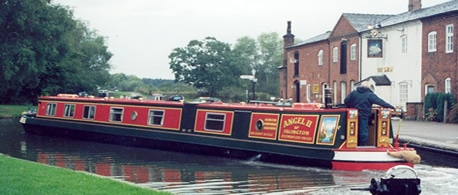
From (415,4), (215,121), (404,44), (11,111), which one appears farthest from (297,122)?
(11,111)

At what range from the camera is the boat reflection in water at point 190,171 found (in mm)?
11516

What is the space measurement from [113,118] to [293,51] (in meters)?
25.7

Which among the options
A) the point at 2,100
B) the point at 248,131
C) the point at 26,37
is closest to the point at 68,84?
the point at 2,100

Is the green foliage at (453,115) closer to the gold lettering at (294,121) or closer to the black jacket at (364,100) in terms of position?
the gold lettering at (294,121)

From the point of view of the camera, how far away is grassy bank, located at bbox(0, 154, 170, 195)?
8.39 m

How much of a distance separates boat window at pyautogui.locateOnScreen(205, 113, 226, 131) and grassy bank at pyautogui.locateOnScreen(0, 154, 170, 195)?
6.88m

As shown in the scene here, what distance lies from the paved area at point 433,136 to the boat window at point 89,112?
9.85 meters

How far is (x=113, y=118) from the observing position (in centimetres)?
2075

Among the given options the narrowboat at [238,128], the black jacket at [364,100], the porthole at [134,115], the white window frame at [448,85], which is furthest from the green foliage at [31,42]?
the black jacket at [364,100]

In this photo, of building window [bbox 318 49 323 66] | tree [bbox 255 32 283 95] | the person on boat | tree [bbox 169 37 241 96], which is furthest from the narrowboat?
tree [bbox 255 32 283 95]

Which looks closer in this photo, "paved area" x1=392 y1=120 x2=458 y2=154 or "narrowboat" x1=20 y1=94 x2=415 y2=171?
"narrowboat" x1=20 y1=94 x2=415 y2=171

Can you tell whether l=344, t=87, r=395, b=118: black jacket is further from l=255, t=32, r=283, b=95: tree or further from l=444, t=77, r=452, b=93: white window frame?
l=255, t=32, r=283, b=95: tree

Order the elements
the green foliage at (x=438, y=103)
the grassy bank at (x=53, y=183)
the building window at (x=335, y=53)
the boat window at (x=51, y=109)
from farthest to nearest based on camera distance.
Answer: the building window at (x=335, y=53), the green foliage at (x=438, y=103), the boat window at (x=51, y=109), the grassy bank at (x=53, y=183)

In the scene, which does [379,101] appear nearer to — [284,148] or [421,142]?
[284,148]
